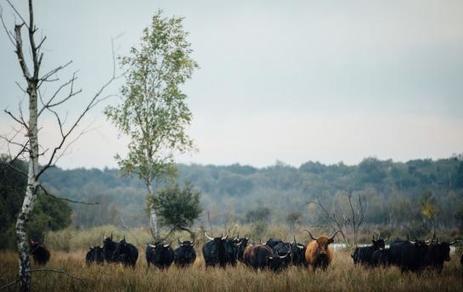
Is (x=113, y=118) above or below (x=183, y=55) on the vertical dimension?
below

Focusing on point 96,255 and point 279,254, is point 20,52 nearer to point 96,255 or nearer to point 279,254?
point 279,254

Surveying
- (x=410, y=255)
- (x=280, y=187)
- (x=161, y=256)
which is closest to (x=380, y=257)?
(x=410, y=255)

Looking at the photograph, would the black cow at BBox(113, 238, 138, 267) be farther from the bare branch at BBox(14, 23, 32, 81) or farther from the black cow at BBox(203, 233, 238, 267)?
the bare branch at BBox(14, 23, 32, 81)

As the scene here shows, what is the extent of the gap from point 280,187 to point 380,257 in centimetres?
14253

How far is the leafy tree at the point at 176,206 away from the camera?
27.1 m

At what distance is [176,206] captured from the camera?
27.2 meters

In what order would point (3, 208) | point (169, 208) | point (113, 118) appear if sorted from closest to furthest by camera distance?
point (113, 118) → point (169, 208) → point (3, 208)

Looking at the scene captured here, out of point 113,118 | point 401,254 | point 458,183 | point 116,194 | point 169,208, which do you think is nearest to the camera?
point 401,254

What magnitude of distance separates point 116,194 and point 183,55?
119721 mm

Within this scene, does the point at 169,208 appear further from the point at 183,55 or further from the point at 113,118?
the point at 183,55

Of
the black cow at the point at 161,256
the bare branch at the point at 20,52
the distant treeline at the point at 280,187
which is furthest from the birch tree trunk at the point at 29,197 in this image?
the distant treeline at the point at 280,187

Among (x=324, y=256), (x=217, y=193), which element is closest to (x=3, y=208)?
(x=324, y=256)

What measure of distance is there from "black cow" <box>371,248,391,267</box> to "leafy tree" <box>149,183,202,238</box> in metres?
12.6

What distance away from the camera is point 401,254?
51.0 ft
